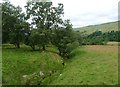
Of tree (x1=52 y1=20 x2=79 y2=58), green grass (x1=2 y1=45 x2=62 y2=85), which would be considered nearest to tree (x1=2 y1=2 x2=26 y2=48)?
tree (x1=52 y1=20 x2=79 y2=58)

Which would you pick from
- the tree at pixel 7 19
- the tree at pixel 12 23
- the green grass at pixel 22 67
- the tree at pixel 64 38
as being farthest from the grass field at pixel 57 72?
the tree at pixel 7 19

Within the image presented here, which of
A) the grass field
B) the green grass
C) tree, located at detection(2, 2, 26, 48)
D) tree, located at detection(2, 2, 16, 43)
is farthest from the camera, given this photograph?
tree, located at detection(2, 2, 16, 43)

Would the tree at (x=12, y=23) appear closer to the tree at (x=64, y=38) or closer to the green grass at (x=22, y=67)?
the tree at (x=64, y=38)

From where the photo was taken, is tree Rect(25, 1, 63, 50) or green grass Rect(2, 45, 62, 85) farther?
tree Rect(25, 1, 63, 50)

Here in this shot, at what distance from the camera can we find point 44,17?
211 feet

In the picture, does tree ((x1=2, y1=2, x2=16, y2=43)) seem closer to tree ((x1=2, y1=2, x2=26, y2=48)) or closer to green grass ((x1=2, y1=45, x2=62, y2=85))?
tree ((x1=2, y1=2, x2=26, y2=48))

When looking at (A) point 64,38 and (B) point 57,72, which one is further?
(A) point 64,38

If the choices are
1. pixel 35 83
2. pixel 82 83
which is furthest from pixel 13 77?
pixel 82 83

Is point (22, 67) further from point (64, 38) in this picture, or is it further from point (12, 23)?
point (12, 23)

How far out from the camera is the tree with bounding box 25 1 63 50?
62.2m

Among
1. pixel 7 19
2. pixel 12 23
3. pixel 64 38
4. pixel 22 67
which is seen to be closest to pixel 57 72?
pixel 22 67

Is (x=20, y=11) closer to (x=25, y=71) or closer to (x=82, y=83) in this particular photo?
(x=25, y=71)

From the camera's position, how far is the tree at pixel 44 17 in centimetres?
6222

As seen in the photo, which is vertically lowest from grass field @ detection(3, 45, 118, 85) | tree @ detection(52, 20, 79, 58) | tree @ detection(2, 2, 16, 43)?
grass field @ detection(3, 45, 118, 85)
